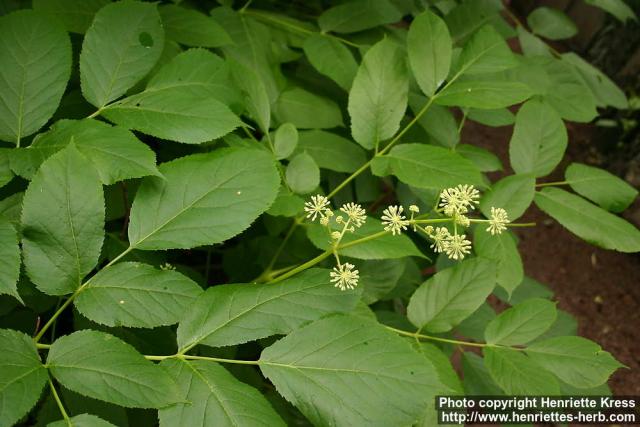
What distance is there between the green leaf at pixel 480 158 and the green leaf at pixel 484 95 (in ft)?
0.67

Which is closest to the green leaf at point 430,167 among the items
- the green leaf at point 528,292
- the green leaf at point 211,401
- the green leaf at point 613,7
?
the green leaf at point 211,401

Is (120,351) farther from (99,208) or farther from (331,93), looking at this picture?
(331,93)

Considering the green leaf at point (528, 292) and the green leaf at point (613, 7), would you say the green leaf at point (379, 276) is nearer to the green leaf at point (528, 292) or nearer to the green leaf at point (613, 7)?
the green leaf at point (528, 292)

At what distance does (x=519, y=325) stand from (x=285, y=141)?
0.62 metres

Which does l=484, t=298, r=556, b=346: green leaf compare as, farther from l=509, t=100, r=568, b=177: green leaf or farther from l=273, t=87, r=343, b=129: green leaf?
l=273, t=87, r=343, b=129: green leaf

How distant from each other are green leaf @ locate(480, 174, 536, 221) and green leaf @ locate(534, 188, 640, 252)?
86mm

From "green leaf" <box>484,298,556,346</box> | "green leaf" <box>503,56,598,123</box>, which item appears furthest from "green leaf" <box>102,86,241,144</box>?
"green leaf" <box>503,56,598,123</box>

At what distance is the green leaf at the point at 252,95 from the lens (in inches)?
45.2

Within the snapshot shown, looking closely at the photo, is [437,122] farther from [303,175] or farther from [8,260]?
[8,260]

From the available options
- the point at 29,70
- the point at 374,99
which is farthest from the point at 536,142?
the point at 29,70

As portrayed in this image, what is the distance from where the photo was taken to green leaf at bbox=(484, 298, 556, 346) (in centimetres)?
106

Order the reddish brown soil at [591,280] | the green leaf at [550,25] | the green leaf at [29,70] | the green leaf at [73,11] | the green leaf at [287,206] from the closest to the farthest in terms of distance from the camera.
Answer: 1. the green leaf at [29,70]
2. the green leaf at [287,206]
3. the green leaf at [73,11]
4. the green leaf at [550,25]
5. the reddish brown soil at [591,280]

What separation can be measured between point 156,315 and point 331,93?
89 centimetres

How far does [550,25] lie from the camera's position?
5.97ft
